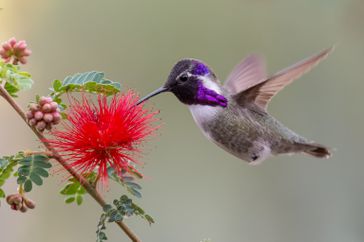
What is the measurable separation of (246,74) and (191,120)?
156cm

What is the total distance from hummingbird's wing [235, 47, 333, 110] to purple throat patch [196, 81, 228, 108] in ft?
0.35

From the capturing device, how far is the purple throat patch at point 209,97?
2.54m

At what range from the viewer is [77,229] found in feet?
13.9

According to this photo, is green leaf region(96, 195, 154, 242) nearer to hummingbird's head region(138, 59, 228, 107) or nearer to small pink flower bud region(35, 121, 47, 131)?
small pink flower bud region(35, 121, 47, 131)

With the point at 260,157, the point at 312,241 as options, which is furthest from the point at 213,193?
the point at 260,157

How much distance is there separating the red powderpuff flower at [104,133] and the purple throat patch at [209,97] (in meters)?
0.36

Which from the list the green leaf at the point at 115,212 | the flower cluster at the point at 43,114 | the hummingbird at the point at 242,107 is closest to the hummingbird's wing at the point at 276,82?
the hummingbird at the point at 242,107

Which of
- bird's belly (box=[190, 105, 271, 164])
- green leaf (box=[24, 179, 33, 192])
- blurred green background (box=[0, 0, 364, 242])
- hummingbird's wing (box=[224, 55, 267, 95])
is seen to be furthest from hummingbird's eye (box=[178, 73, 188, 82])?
blurred green background (box=[0, 0, 364, 242])

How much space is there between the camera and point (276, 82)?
2.64 m

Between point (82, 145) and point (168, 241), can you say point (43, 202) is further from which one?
point (82, 145)

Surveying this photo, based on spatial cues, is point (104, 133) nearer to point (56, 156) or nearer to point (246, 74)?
point (56, 156)

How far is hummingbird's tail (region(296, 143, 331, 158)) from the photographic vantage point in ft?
9.14

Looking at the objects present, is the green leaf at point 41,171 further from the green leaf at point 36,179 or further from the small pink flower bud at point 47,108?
the small pink flower bud at point 47,108

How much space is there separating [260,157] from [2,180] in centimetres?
108
